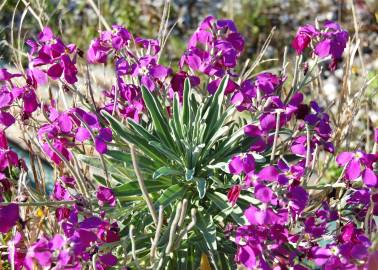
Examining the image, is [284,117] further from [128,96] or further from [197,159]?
[128,96]

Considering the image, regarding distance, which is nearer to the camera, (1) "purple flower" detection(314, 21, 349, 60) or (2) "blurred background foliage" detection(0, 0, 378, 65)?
(1) "purple flower" detection(314, 21, 349, 60)

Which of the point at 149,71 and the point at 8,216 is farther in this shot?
the point at 149,71

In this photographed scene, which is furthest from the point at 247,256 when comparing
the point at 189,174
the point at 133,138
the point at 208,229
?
the point at 133,138

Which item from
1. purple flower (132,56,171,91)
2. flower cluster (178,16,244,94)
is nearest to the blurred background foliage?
flower cluster (178,16,244,94)

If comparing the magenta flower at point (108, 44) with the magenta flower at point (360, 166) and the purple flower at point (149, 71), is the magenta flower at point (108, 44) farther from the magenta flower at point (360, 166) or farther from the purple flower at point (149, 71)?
the magenta flower at point (360, 166)

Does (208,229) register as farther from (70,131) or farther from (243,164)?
(70,131)

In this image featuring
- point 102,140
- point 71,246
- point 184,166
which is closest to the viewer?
point 71,246

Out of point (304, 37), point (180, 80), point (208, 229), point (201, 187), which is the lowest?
point (208, 229)

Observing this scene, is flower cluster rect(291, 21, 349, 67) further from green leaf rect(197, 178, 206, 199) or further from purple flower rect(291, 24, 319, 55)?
green leaf rect(197, 178, 206, 199)

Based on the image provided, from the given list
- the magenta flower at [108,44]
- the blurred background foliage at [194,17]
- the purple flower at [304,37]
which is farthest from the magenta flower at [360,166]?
the blurred background foliage at [194,17]
